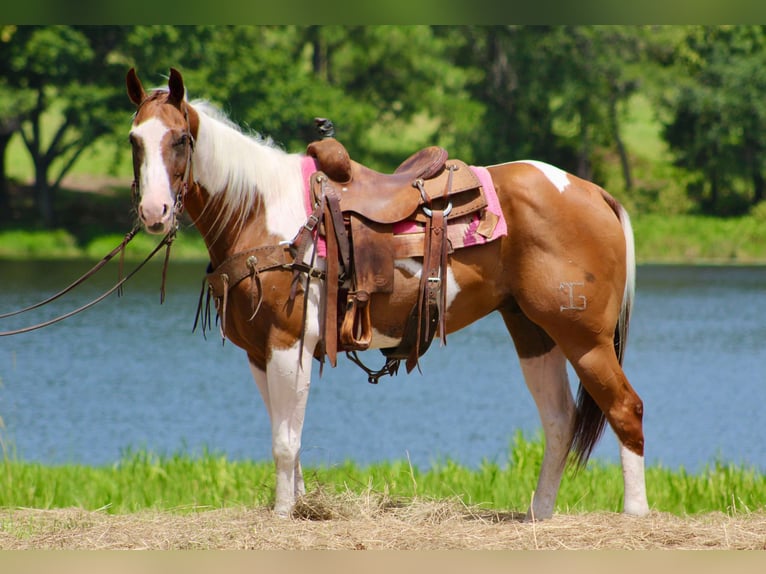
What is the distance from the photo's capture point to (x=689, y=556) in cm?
397

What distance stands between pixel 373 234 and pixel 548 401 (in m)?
1.27

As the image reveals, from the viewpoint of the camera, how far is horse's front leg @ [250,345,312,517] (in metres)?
4.74

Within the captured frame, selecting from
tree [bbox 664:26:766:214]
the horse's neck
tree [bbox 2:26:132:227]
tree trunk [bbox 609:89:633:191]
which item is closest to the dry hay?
the horse's neck

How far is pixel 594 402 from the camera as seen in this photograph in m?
5.21

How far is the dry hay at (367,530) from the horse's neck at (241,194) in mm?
1251

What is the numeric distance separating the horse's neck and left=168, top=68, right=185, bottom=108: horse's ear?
0.20 m

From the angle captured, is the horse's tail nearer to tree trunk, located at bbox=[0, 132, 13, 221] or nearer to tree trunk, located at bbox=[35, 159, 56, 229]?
tree trunk, located at bbox=[35, 159, 56, 229]

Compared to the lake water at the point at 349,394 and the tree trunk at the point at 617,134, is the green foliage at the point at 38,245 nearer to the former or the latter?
the lake water at the point at 349,394

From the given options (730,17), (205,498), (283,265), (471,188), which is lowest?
(205,498)

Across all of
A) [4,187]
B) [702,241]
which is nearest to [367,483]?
[702,241]

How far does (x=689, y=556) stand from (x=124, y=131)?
24500 millimetres

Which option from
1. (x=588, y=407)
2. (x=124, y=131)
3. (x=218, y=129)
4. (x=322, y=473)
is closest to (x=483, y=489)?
(x=322, y=473)

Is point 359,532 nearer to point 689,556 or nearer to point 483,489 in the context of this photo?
point 689,556

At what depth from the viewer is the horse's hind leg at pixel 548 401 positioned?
207 inches
